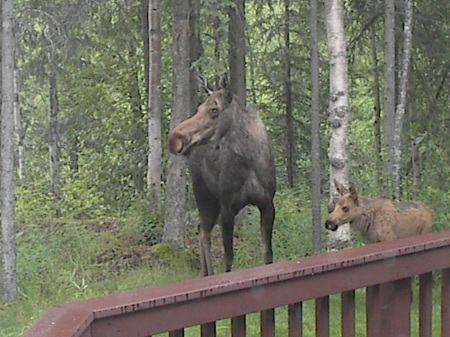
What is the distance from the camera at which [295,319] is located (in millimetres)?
2529

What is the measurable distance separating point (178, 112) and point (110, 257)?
2246 mm

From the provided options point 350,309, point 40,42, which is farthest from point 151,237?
point 350,309

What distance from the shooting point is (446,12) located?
40.4ft

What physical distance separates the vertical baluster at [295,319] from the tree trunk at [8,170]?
21.4 ft

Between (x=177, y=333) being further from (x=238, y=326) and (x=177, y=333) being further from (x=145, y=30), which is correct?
(x=145, y=30)

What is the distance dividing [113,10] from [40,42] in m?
1.83

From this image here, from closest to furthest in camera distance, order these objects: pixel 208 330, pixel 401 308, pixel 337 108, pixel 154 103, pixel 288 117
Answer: pixel 208 330 → pixel 401 308 → pixel 337 108 → pixel 154 103 → pixel 288 117

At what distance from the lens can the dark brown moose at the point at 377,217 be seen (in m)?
6.71

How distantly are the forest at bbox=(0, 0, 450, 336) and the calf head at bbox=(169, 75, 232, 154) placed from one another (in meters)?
2.32

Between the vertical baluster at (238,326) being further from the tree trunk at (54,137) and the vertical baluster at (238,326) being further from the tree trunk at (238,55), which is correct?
the tree trunk at (54,137)

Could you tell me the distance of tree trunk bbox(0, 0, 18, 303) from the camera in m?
8.39

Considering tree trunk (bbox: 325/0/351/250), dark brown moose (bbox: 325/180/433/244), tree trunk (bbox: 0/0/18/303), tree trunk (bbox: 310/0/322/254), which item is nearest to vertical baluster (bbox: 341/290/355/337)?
dark brown moose (bbox: 325/180/433/244)

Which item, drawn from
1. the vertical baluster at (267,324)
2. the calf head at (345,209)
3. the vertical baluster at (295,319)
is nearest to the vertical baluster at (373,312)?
the vertical baluster at (295,319)

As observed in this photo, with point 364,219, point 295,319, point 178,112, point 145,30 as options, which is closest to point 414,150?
point 178,112
